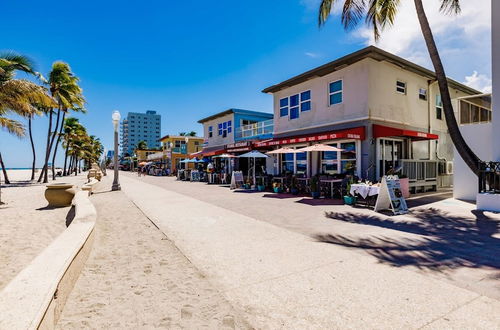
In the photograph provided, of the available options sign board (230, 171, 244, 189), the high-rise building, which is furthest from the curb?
the high-rise building

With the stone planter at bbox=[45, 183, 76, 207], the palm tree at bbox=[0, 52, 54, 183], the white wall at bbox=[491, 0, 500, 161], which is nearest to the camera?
the white wall at bbox=[491, 0, 500, 161]

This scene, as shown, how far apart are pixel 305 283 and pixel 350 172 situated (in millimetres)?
10733

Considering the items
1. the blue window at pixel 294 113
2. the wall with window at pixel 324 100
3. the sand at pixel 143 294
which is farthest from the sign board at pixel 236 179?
the sand at pixel 143 294

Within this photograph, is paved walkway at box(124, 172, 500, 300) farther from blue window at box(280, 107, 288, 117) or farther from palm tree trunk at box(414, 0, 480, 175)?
blue window at box(280, 107, 288, 117)

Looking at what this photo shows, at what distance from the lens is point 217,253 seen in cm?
461

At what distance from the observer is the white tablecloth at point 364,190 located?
8.86 meters

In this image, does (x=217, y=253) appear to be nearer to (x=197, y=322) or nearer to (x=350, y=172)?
(x=197, y=322)

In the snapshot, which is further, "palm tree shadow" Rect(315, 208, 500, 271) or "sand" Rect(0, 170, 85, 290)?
"sand" Rect(0, 170, 85, 290)

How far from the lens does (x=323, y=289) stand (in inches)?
126

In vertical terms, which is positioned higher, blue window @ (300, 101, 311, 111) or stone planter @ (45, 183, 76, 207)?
blue window @ (300, 101, 311, 111)

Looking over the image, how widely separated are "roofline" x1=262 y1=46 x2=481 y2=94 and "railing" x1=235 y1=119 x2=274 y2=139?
5109 mm

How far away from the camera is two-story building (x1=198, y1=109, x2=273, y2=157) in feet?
75.1

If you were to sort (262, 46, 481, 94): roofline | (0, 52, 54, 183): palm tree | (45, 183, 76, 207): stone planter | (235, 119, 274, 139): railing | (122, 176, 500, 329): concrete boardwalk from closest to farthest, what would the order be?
(122, 176, 500, 329): concrete boardwalk, (45, 183, 76, 207): stone planter, (0, 52, 54, 183): palm tree, (262, 46, 481, 94): roofline, (235, 119, 274, 139): railing

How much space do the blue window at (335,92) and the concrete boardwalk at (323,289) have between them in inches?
428
